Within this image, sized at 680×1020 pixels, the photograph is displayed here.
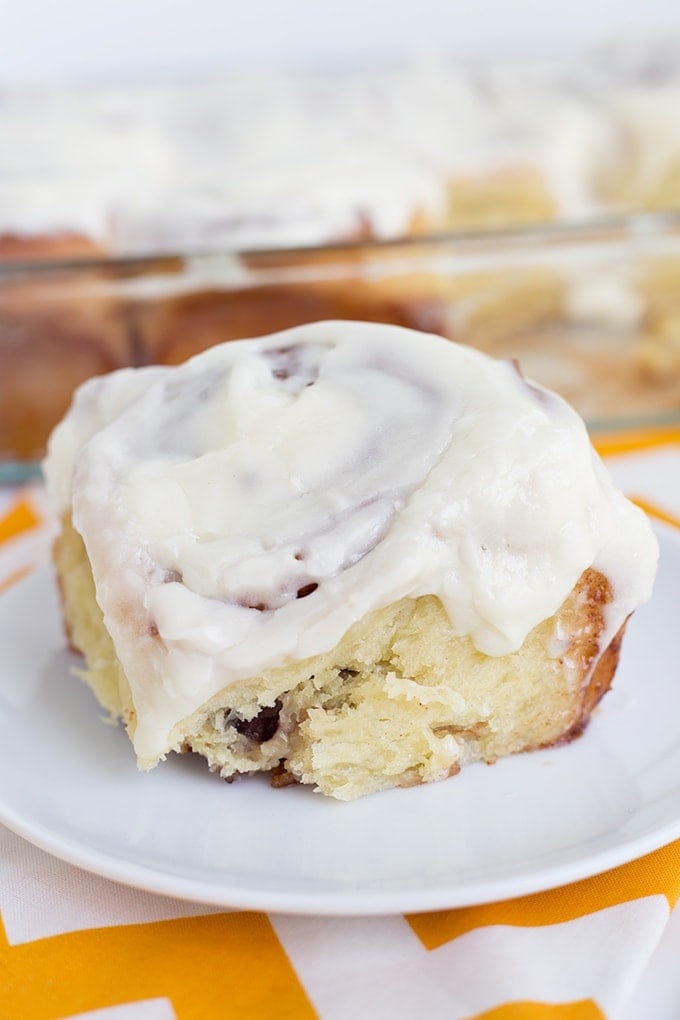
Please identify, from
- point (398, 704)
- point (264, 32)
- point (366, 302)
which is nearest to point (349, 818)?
point (398, 704)

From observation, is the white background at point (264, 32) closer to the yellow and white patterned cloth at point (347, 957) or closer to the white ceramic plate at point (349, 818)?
the white ceramic plate at point (349, 818)

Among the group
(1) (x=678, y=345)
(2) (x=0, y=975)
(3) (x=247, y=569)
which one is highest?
(3) (x=247, y=569)

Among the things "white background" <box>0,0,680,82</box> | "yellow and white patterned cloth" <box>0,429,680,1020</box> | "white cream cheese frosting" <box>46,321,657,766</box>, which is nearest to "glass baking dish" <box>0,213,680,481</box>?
"white cream cheese frosting" <box>46,321,657,766</box>

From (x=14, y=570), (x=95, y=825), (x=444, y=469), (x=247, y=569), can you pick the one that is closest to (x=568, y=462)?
(x=444, y=469)

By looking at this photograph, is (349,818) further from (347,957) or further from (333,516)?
(333,516)

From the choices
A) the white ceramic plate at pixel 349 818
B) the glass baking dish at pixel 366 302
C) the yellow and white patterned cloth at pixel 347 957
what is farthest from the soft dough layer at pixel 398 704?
the glass baking dish at pixel 366 302

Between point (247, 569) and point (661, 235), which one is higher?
point (247, 569)

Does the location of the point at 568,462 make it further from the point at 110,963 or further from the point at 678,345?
the point at 678,345
